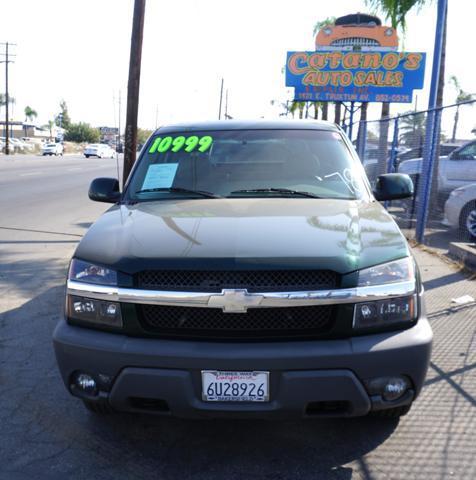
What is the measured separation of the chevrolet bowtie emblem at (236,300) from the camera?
2586 millimetres

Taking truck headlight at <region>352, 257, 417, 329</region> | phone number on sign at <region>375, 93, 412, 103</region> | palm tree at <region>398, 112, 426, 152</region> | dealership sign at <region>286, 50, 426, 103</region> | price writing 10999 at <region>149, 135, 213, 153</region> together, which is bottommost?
truck headlight at <region>352, 257, 417, 329</region>

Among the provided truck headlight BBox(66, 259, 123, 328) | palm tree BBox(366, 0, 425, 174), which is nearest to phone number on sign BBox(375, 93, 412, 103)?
palm tree BBox(366, 0, 425, 174)

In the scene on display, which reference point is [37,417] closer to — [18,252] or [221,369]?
[221,369]

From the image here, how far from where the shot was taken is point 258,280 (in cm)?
263

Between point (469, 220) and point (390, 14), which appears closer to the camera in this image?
point (469, 220)

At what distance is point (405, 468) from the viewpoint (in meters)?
2.83

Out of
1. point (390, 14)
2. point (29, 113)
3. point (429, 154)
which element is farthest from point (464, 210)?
point (29, 113)

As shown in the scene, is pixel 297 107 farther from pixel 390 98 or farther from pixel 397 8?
pixel 397 8

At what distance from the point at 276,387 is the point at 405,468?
894 mm

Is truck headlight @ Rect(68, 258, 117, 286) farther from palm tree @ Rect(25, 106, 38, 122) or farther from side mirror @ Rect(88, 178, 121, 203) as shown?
palm tree @ Rect(25, 106, 38, 122)

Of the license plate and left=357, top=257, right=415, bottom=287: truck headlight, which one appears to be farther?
left=357, top=257, right=415, bottom=287: truck headlight

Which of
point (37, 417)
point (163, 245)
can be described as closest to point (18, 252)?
point (37, 417)

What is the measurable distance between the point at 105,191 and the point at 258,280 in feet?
7.21

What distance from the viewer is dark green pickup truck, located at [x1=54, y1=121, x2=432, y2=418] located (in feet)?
8.39
